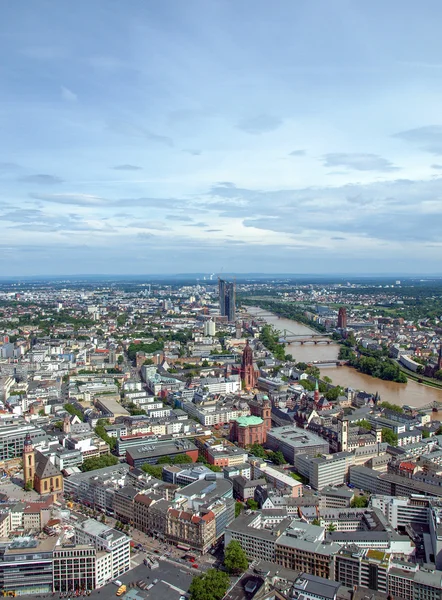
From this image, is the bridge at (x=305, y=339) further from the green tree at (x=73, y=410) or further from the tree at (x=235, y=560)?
the tree at (x=235, y=560)

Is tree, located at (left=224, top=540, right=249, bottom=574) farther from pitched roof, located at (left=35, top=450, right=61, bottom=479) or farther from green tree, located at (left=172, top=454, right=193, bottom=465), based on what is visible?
pitched roof, located at (left=35, top=450, right=61, bottom=479)

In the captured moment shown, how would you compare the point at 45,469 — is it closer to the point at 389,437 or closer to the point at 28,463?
the point at 28,463

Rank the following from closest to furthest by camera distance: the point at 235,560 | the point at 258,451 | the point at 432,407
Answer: the point at 235,560 → the point at 258,451 → the point at 432,407

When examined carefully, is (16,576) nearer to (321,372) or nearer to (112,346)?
(321,372)

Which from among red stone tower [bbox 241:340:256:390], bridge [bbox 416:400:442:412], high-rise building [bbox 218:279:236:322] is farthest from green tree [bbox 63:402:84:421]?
high-rise building [bbox 218:279:236:322]

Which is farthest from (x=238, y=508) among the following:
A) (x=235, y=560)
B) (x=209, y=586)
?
(x=209, y=586)

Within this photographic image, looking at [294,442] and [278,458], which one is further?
[294,442]

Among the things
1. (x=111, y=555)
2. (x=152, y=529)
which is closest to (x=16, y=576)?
(x=111, y=555)
